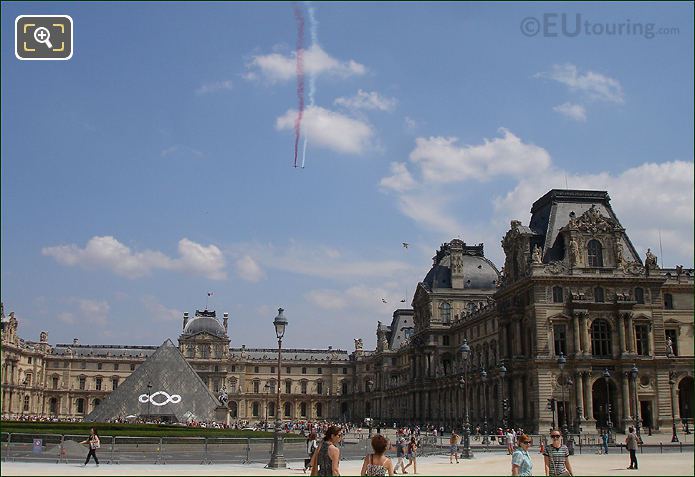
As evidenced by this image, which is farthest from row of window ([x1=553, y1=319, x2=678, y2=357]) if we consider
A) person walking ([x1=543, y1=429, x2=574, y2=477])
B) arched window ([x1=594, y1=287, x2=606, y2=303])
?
person walking ([x1=543, y1=429, x2=574, y2=477])

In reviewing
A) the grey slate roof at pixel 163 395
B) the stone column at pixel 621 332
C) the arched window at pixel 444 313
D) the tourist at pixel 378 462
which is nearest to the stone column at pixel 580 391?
the stone column at pixel 621 332

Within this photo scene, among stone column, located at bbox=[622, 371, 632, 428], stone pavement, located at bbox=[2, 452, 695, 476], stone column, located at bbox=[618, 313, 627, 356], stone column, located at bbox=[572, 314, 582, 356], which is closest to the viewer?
stone pavement, located at bbox=[2, 452, 695, 476]

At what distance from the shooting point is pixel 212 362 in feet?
447

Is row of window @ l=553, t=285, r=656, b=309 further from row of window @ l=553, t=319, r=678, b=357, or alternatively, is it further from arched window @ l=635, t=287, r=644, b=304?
row of window @ l=553, t=319, r=678, b=357

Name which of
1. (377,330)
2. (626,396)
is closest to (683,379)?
(626,396)

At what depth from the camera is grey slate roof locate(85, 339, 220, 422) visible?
62.5m

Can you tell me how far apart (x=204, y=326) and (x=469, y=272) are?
62.9m

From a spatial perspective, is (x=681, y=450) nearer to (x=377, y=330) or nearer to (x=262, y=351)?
(x=377, y=330)

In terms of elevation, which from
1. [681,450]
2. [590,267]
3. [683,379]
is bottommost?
[681,450]

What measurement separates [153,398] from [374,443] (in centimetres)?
5632

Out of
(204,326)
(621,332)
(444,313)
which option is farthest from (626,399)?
(204,326)

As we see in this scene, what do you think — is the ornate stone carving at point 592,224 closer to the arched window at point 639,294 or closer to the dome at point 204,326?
the arched window at point 639,294

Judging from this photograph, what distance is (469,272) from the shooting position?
9269cm

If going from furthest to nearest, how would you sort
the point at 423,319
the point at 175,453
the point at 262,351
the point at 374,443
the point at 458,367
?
the point at 262,351 → the point at 423,319 → the point at 458,367 → the point at 175,453 → the point at 374,443
